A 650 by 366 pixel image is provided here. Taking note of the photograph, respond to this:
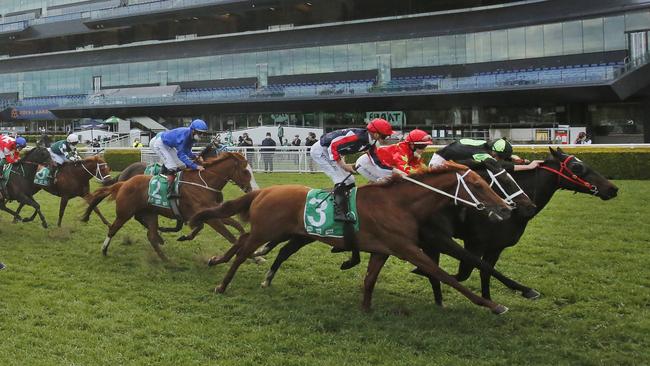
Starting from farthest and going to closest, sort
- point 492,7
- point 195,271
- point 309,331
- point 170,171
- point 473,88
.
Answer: point 492,7 → point 473,88 → point 170,171 → point 195,271 → point 309,331

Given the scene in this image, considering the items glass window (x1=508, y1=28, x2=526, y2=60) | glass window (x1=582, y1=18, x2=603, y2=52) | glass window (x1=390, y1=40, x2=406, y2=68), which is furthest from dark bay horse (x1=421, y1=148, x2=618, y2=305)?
glass window (x1=390, y1=40, x2=406, y2=68)

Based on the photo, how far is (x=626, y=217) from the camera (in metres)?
9.41

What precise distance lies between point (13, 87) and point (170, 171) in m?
49.1

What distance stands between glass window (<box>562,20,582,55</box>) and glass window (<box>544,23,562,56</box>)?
0.76 feet

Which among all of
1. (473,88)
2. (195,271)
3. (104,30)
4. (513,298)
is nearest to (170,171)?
(195,271)

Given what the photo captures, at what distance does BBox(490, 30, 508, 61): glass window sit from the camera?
Result: 1216 inches

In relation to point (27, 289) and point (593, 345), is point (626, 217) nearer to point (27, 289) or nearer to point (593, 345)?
point (593, 345)

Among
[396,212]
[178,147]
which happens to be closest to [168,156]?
[178,147]

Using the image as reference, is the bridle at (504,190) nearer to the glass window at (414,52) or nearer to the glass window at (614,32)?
the glass window at (614,32)

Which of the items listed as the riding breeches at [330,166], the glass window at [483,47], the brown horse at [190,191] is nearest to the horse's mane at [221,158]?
the brown horse at [190,191]

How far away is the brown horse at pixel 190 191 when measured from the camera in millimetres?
6980

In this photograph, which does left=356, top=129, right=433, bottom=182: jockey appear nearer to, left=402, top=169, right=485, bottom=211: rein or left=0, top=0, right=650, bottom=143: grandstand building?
left=402, top=169, right=485, bottom=211: rein

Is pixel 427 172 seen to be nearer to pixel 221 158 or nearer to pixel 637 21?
pixel 221 158

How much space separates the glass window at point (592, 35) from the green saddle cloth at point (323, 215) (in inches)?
1068
